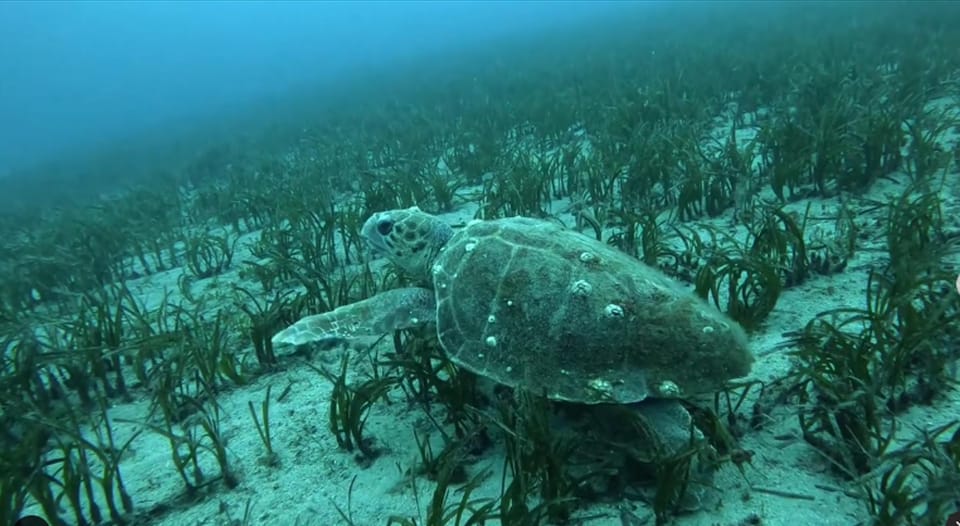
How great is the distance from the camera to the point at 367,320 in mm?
3400

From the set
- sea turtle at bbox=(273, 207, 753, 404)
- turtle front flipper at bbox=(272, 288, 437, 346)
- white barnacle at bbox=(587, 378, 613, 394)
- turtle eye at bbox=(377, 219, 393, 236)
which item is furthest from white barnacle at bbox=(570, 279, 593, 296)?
turtle eye at bbox=(377, 219, 393, 236)

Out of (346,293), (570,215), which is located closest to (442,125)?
(570,215)

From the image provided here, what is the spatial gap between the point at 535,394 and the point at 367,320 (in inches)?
52.3

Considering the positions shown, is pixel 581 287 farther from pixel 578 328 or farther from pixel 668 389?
pixel 668 389

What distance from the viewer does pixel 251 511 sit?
2799 mm

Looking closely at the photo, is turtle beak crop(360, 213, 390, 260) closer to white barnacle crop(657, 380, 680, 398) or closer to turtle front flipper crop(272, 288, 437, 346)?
turtle front flipper crop(272, 288, 437, 346)

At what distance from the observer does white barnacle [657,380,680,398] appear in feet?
8.07

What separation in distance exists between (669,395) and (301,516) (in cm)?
206

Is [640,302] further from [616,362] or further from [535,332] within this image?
[535,332]

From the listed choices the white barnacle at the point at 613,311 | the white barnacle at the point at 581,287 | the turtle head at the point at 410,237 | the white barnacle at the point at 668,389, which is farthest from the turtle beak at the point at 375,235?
the white barnacle at the point at 668,389

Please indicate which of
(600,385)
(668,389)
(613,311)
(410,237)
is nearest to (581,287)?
(613,311)

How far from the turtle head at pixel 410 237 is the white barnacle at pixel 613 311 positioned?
1.68 meters

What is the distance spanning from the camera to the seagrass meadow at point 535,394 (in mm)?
2490

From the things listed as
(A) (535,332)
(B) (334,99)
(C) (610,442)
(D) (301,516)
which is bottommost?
(D) (301,516)
